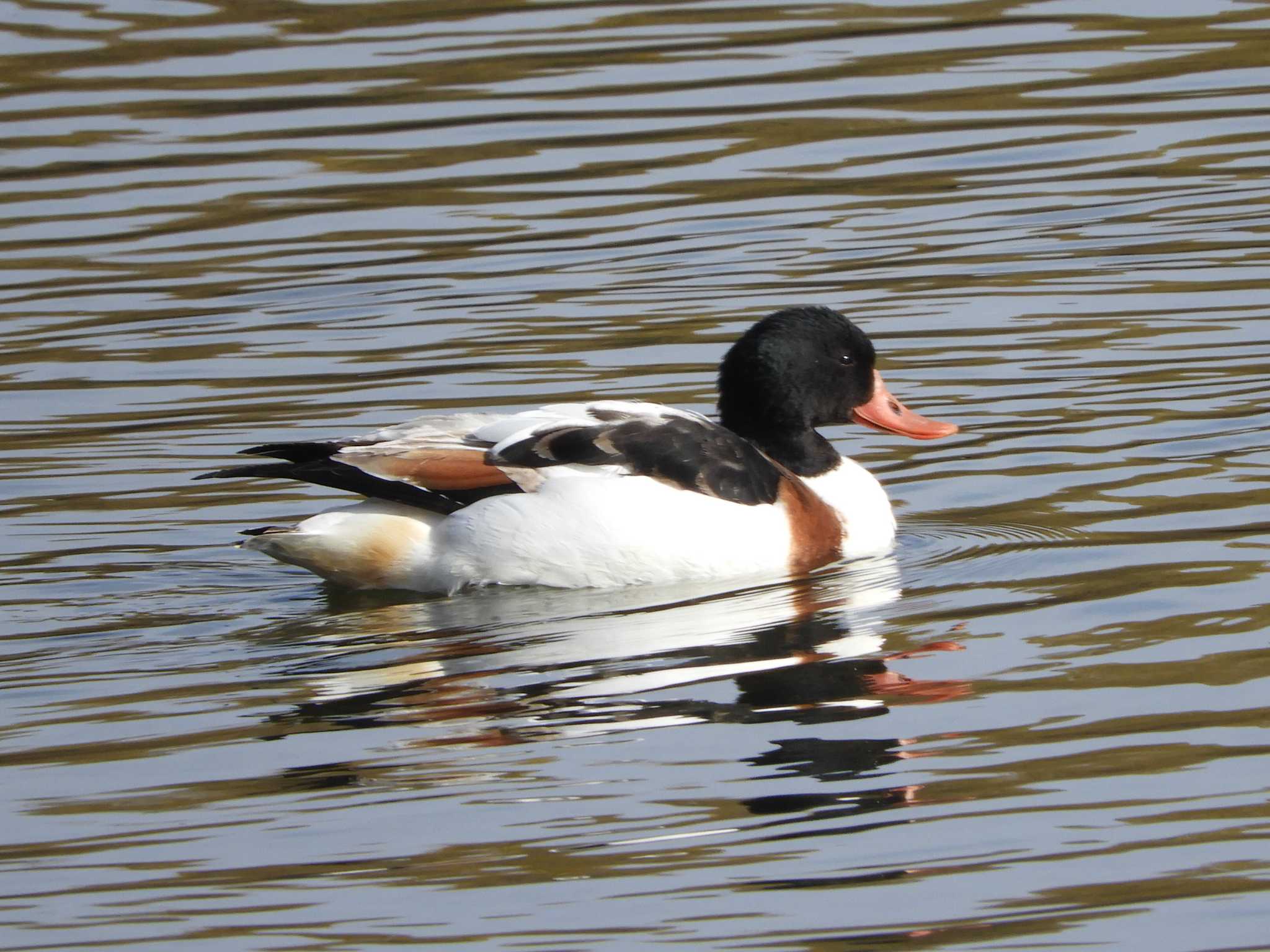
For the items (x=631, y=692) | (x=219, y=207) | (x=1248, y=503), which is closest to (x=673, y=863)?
(x=631, y=692)

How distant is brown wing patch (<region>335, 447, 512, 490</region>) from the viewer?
26.2 ft

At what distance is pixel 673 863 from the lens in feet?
17.3

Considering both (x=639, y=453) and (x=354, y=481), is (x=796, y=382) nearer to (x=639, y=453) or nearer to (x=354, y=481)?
(x=639, y=453)

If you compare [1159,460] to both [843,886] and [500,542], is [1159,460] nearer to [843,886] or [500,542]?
[500,542]

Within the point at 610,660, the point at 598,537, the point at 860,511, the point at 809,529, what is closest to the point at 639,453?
the point at 598,537

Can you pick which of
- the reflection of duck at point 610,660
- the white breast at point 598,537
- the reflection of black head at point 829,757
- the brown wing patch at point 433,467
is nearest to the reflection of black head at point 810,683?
the reflection of duck at point 610,660

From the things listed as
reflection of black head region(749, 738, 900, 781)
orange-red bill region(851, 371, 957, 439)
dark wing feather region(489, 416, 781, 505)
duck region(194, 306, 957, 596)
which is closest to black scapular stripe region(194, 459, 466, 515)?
duck region(194, 306, 957, 596)

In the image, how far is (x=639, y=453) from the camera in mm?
8047

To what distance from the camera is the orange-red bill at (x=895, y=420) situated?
9141mm

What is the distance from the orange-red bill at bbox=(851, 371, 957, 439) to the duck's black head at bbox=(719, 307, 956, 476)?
3.4 inches

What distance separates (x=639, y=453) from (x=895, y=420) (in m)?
1.51

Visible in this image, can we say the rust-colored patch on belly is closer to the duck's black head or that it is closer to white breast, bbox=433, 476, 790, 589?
white breast, bbox=433, 476, 790, 589

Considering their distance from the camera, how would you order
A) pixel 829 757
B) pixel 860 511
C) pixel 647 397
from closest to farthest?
pixel 829 757
pixel 860 511
pixel 647 397

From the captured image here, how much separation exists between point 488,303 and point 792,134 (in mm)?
3126
